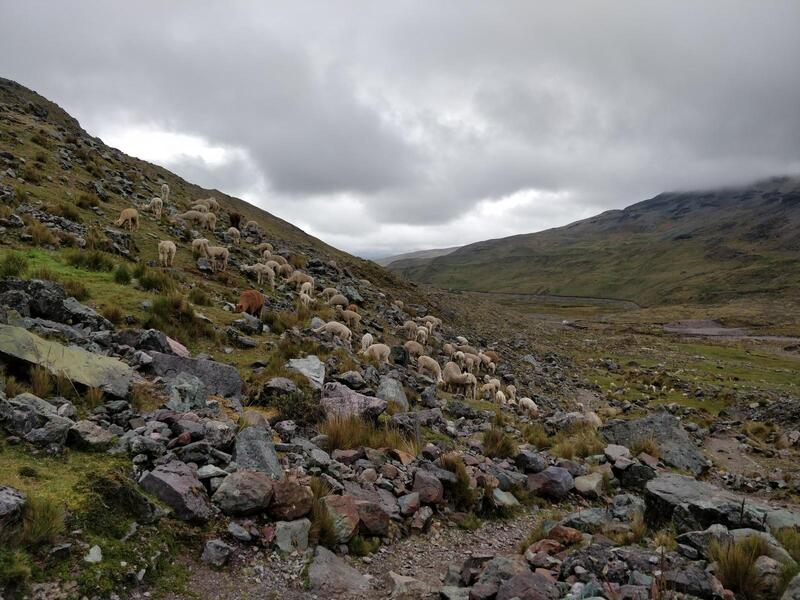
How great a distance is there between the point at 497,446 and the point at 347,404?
11.8 feet

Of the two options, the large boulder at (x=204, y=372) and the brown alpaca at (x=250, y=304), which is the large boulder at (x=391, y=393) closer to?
the large boulder at (x=204, y=372)

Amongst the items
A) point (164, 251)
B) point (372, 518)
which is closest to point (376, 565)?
point (372, 518)

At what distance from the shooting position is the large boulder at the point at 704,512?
6352 millimetres

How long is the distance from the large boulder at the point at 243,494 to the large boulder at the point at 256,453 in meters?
0.39

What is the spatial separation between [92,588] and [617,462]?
10.2m

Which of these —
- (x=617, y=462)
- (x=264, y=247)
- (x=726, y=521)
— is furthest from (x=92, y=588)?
(x=264, y=247)

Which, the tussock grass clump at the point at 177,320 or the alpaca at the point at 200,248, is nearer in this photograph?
the tussock grass clump at the point at 177,320

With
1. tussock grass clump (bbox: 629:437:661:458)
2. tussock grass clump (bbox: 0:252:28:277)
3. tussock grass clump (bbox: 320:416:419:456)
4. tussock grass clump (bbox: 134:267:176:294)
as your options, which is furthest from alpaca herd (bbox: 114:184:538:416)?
tussock grass clump (bbox: 320:416:419:456)

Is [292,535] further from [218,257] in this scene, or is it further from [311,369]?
[218,257]

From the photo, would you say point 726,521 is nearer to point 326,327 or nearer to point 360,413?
point 360,413

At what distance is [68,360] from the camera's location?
6.91m

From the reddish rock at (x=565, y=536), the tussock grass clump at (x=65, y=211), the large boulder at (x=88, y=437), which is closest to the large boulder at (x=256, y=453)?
the large boulder at (x=88, y=437)

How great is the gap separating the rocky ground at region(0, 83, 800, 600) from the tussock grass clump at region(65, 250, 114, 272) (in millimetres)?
65

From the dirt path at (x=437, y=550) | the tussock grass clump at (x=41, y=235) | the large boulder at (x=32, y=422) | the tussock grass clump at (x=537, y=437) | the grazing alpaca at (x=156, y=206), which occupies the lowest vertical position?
the dirt path at (x=437, y=550)
